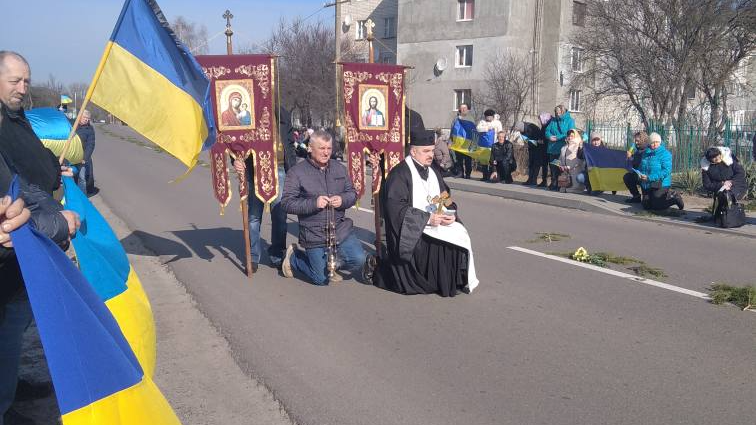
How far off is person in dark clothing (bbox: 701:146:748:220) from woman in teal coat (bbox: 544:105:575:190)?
4749 millimetres

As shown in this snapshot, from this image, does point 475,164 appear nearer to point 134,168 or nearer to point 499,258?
point 134,168

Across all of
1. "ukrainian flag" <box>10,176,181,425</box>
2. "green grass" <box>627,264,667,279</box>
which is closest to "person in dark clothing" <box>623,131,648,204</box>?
"green grass" <box>627,264,667,279</box>

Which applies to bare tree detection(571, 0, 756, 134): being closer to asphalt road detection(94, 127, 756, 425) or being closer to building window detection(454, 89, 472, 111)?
asphalt road detection(94, 127, 756, 425)

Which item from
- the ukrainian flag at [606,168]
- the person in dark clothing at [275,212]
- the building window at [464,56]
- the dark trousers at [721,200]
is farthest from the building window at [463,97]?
the person in dark clothing at [275,212]

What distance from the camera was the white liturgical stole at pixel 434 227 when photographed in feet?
23.1

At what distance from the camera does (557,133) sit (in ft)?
53.6

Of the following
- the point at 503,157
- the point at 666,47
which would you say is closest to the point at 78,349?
the point at 503,157

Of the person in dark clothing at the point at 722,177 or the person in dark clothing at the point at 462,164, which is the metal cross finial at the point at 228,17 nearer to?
the person in dark clothing at the point at 722,177

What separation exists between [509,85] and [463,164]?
67.6 feet

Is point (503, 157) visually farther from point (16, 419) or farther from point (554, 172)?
point (16, 419)

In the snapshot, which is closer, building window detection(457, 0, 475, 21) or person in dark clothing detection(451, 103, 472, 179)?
person in dark clothing detection(451, 103, 472, 179)

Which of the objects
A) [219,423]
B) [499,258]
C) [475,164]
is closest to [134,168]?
[475,164]

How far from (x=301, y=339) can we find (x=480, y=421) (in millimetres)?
1958

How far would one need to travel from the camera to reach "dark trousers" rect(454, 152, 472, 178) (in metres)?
19.8
